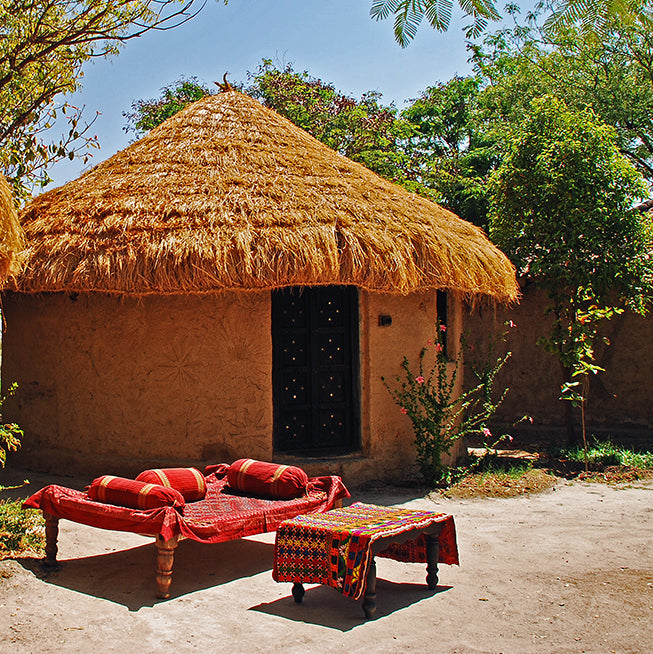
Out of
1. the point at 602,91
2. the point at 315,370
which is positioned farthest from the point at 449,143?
the point at 315,370

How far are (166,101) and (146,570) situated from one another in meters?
15.5

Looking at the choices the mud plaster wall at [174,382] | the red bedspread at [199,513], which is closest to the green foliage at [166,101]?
the mud plaster wall at [174,382]

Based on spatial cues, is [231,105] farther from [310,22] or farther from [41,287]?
[310,22]

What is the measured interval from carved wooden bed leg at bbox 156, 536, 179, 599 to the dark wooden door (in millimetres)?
3097

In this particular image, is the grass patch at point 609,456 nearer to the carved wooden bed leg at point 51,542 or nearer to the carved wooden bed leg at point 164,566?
the carved wooden bed leg at point 164,566

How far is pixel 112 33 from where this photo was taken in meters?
7.94

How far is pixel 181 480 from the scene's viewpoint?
4.91m

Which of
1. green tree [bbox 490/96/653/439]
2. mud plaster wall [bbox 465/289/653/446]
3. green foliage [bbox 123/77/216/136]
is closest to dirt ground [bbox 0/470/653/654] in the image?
green tree [bbox 490/96/653/439]

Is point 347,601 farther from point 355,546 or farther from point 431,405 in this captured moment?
point 431,405

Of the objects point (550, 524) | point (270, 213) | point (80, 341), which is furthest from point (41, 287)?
point (550, 524)

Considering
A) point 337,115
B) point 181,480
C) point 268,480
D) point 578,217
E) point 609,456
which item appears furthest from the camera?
point 337,115

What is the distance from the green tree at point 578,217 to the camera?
8781mm

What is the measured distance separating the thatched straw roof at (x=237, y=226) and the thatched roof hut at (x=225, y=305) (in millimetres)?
19

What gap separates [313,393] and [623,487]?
3.24 meters
